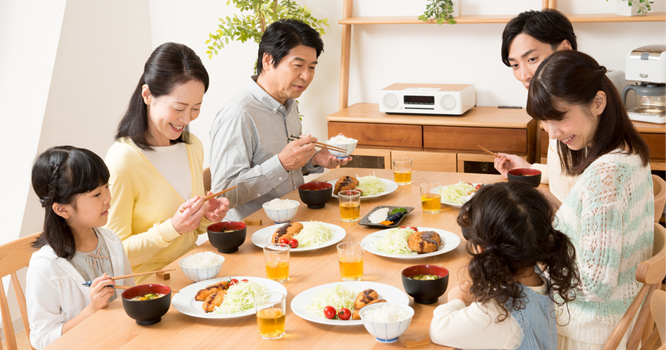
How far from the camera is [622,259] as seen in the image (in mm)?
1772

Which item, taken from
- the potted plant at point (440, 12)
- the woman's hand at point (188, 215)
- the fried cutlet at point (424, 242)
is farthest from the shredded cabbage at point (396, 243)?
the potted plant at point (440, 12)

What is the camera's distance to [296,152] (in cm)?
264

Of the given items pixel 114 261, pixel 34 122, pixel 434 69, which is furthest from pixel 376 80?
pixel 114 261

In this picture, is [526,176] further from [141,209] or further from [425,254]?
[141,209]

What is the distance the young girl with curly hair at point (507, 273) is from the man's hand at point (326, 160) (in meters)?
1.46

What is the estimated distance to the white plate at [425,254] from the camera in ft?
6.55

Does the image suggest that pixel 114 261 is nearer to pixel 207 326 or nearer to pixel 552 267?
pixel 207 326

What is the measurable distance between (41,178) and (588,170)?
152cm

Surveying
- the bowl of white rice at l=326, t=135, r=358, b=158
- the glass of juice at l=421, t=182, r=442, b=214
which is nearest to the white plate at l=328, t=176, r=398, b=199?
the bowl of white rice at l=326, t=135, r=358, b=158

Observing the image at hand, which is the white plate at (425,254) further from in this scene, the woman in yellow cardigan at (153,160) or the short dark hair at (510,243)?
the woman in yellow cardigan at (153,160)

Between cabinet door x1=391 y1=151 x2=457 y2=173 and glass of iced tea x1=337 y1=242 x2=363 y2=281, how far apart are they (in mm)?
2404

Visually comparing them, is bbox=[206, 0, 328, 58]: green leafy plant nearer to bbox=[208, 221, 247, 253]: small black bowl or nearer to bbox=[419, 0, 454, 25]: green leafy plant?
bbox=[419, 0, 454, 25]: green leafy plant

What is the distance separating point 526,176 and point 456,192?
276 millimetres

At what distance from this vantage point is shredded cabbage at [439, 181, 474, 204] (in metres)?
2.53
